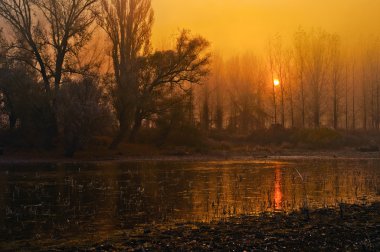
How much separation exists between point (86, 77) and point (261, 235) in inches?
1539

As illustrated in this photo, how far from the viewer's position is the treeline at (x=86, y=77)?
4744 cm

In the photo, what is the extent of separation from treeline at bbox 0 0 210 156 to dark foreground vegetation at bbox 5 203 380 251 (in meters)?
32.9

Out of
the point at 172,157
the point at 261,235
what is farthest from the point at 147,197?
the point at 172,157

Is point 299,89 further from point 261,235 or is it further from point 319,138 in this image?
point 261,235

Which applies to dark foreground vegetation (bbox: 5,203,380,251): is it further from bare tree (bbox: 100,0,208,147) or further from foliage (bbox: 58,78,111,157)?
bare tree (bbox: 100,0,208,147)

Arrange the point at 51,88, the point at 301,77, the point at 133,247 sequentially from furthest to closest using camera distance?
the point at 301,77, the point at 51,88, the point at 133,247

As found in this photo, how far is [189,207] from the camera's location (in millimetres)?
17781

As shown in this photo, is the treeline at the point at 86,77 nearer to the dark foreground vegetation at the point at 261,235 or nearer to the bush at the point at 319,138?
the bush at the point at 319,138

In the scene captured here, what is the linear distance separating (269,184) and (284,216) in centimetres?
932

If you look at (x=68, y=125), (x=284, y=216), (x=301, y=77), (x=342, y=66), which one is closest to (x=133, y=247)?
(x=284, y=216)

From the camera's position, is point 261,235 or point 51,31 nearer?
point 261,235

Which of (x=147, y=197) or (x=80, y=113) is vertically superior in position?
(x=80, y=113)

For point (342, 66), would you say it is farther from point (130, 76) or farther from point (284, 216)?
point (284, 216)

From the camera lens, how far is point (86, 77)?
161 feet
